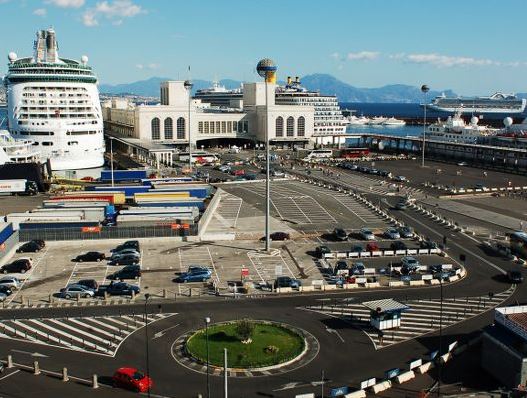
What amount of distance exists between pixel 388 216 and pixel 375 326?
26.3 metres

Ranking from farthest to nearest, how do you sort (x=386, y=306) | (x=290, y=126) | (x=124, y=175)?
1. (x=290, y=126)
2. (x=124, y=175)
3. (x=386, y=306)

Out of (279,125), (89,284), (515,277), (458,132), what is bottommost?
(515,277)

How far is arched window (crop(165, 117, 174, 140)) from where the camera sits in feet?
353

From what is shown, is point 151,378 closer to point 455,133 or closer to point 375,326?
point 375,326

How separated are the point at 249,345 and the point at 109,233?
20901 millimetres

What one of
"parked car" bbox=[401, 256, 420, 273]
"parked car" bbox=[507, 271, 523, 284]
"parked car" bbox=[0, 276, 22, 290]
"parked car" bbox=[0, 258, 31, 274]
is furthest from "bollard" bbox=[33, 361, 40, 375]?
"parked car" bbox=[507, 271, 523, 284]

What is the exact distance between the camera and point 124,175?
222 ft

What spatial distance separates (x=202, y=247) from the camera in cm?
4034

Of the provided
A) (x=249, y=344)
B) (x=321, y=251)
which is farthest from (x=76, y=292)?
(x=321, y=251)

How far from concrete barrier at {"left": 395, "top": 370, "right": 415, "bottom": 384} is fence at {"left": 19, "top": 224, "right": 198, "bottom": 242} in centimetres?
2403

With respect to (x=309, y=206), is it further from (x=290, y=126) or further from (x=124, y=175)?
(x=290, y=126)

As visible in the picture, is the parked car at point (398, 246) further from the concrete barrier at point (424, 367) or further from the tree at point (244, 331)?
the concrete barrier at point (424, 367)

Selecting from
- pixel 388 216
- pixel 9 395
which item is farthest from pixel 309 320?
pixel 388 216

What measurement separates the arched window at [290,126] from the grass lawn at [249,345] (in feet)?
305
